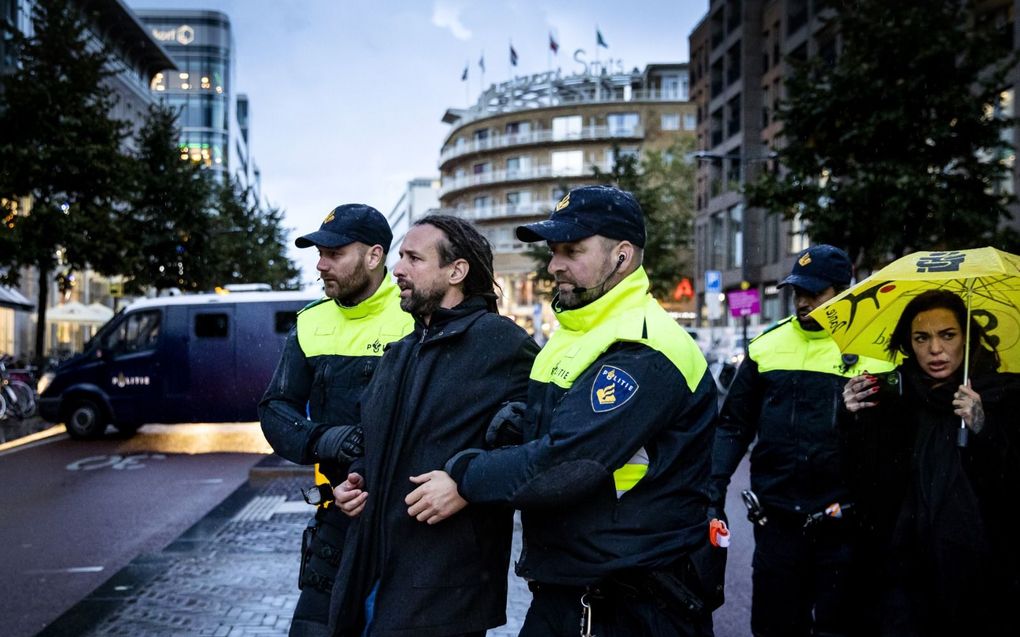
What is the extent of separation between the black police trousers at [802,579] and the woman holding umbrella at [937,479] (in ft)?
2.51

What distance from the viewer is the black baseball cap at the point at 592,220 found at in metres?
2.94

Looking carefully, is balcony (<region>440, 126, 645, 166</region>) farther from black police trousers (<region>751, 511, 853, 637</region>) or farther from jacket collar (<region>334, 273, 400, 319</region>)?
jacket collar (<region>334, 273, 400, 319</region>)

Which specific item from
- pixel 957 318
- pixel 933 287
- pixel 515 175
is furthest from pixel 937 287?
pixel 515 175

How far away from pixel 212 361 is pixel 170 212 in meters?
14.5

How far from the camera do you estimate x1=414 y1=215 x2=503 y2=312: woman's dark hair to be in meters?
3.34

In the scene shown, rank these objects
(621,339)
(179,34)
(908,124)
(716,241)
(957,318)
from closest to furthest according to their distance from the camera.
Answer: (621,339), (957,318), (908,124), (716,241), (179,34)

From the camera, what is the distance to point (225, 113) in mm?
89938

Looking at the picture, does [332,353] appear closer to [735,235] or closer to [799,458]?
[799,458]

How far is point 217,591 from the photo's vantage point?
659 cm

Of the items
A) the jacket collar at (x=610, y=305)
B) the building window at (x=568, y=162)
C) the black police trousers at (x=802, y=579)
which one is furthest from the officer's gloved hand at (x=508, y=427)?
the building window at (x=568, y=162)

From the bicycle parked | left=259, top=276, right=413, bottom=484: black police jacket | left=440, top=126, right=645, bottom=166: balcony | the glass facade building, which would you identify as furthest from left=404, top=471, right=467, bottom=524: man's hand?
the glass facade building

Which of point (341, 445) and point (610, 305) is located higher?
point (610, 305)

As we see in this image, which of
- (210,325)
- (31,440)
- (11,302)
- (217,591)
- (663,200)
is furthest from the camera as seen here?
(663,200)

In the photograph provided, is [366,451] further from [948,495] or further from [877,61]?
[877,61]
